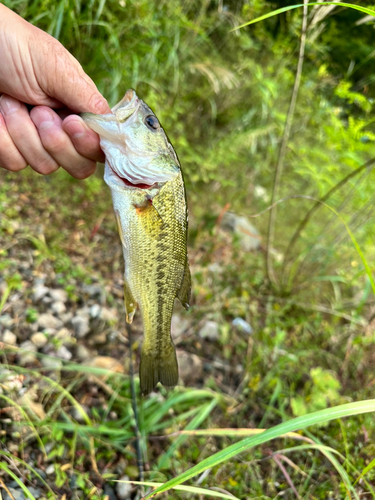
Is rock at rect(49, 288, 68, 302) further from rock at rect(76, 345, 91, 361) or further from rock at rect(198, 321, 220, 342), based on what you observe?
rock at rect(198, 321, 220, 342)

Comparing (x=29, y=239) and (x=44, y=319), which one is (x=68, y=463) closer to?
(x=44, y=319)

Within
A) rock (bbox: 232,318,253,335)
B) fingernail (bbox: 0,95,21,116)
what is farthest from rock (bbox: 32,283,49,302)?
rock (bbox: 232,318,253,335)

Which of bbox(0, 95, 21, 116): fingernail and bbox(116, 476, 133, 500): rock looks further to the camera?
bbox(116, 476, 133, 500): rock

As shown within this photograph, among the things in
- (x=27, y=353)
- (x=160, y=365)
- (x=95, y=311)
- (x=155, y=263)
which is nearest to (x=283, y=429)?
(x=160, y=365)

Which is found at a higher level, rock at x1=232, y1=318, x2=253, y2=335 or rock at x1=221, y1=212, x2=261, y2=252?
rock at x1=221, y1=212, x2=261, y2=252

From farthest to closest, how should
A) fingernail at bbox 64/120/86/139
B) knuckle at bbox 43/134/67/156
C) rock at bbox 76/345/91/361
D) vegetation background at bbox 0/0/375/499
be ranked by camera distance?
rock at bbox 76/345/91/361
vegetation background at bbox 0/0/375/499
knuckle at bbox 43/134/67/156
fingernail at bbox 64/120/86/139

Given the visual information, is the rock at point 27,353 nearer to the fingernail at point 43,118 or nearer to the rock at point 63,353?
the rock at point 63,353
